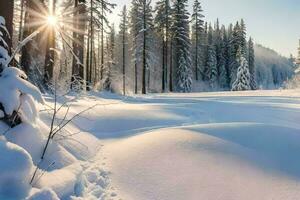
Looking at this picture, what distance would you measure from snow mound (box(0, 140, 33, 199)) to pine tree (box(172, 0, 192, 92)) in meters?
42.3

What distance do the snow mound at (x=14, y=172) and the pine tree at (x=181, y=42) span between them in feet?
139

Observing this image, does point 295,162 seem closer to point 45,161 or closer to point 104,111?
point 45,161

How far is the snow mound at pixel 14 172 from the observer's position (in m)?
3.83

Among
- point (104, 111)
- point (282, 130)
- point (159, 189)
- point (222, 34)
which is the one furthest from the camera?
point (222, 34)

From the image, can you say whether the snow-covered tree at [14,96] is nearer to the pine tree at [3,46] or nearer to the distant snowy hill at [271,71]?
the pine tree at [3,46]

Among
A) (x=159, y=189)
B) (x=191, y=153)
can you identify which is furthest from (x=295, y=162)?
(x=159, y=189)

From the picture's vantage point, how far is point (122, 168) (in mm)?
5504

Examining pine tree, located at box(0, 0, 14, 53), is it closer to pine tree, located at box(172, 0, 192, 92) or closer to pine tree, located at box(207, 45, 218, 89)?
pine tree, located at box(172, 0, 192, 92)

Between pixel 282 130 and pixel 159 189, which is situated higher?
pixel 282 130

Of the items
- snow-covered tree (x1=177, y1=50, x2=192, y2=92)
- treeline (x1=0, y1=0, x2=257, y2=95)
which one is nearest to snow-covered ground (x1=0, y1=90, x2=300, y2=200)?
treeline (x1=0, y1=0, x2=257, y2=95)

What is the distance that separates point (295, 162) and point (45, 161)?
3384 millimetres

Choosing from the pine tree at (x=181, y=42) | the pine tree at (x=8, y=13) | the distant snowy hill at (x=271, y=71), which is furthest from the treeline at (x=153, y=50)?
the distant snowy hill at (x=271, y=71)

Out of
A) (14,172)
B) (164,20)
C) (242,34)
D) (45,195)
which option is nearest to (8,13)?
(14,172)

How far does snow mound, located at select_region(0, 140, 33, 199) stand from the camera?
12.6 ft
